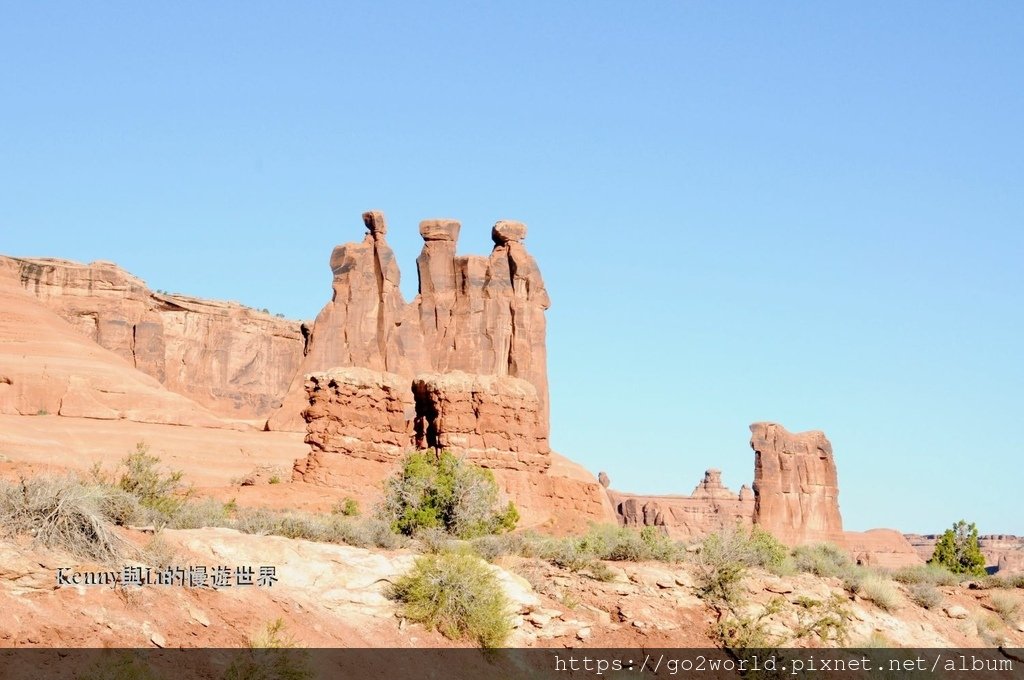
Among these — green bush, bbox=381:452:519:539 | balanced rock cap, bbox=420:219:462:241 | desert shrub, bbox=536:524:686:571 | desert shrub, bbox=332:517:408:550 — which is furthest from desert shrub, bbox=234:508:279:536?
balanced rock cap, bbox=420:219:462:241

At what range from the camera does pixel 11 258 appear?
80500mm

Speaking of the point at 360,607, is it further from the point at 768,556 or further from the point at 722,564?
the point at 768,556

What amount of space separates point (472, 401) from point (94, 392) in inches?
1290

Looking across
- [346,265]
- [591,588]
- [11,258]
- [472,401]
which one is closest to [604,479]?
[346,265]

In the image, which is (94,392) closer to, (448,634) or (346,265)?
(346,265)

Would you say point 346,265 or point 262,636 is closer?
point 262,636

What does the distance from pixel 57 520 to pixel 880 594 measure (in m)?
14.4

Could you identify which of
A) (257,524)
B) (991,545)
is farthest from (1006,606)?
(991,545)


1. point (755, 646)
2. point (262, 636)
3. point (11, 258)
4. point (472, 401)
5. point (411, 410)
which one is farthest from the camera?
point (11, 258)

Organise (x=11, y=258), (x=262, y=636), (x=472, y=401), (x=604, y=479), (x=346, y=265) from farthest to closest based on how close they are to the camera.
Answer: (x=604, y=479) → (x=11, y=258) → (x=346, y=265) → (x=472, y=401) → (x=262, y=636)

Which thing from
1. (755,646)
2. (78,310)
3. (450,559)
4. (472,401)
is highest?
(78,310)

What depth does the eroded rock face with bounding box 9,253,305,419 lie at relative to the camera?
8200 centimetres

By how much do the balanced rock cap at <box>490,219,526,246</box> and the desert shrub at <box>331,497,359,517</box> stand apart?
31.1 metres

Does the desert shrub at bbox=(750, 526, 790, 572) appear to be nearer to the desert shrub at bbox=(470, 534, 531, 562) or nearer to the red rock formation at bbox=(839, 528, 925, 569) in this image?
the desert shrub at bbox=(470, 534, 531, 562)
